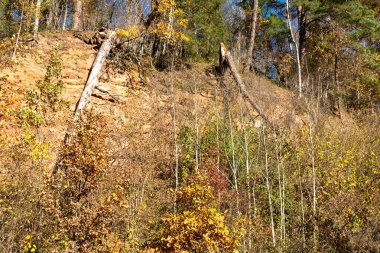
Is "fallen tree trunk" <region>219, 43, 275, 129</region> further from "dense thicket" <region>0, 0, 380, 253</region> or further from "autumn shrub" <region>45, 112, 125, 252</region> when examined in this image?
"autumn shrub" <region>45, 112, 125, 252</region>

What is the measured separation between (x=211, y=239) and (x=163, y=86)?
991cm

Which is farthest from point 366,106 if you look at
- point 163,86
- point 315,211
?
point 315,211

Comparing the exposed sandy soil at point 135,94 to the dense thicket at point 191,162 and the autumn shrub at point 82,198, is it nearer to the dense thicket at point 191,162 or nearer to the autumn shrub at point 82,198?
the dense thicket at point 191,162

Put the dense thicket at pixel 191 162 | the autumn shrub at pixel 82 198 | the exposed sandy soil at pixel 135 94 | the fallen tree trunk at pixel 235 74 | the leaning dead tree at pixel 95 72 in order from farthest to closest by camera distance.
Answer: the fallen tree trunk at pixel 235 74 < the leaning dead tree at pixel 95 72 < the exposed sandy soil at pixel 135 94 < the dense thicket at pixel 191 162 < the autumn shrub at pixel 82 198

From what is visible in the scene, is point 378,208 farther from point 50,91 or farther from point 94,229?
point 50,91

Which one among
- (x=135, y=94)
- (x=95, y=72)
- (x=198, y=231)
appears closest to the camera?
(x=198, y=231)

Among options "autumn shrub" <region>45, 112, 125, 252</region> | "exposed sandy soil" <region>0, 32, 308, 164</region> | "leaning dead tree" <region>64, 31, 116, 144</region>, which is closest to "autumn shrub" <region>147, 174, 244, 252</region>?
"autumn shrub" <region>45, 112, 125, 252</region>

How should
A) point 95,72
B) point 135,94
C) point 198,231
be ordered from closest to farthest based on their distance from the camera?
point 198,231 < point 95,72 < point 135,94

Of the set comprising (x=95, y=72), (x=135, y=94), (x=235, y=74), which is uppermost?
(x=235, y=74)

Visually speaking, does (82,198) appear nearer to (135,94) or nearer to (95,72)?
(95,72)

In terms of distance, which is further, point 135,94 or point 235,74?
point 235,74

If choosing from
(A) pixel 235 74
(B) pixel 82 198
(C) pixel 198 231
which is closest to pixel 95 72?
(A) pixel 235 74

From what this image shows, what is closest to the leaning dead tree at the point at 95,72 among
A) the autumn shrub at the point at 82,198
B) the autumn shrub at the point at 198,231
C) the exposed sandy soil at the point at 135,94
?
the exposed sandy soil at the point at 135,94

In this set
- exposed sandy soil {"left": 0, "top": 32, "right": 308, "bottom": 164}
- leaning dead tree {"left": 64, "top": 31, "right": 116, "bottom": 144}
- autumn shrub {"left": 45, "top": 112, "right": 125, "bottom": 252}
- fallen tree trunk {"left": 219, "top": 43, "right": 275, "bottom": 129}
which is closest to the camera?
autumn shrub {"left": 45, "top": 112, "right": 125, "bottom": 252}
